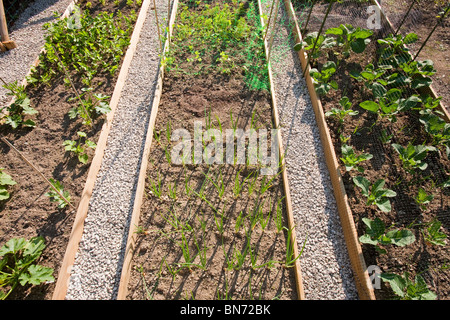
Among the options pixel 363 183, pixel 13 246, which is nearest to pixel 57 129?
→ pixel 13 246

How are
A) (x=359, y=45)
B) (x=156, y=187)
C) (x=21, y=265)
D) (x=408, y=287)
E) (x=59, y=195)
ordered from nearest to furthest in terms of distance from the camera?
1. (x=408, y=287)
2. (x=21, y=265)
3. (x=59, y=195)
4. (x=156, y=187)
5. (x=359, y=45)

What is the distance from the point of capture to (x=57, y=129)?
300 centimetres

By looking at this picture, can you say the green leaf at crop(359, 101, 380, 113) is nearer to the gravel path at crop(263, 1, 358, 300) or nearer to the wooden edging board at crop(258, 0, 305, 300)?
the gravel path at crop(263, 1, 358, 300)

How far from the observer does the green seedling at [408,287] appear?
6.22 feet

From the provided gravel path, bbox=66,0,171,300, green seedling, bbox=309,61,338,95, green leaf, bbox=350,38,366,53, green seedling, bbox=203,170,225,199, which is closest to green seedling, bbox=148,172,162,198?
gravel path, bbox=66,0,171,300

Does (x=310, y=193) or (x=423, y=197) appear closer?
(x=423, y=197)

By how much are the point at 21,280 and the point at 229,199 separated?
1.75 m

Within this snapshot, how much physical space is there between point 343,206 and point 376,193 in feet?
0.97

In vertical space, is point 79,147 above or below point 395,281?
above

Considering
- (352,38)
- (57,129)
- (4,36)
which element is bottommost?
(57,129)

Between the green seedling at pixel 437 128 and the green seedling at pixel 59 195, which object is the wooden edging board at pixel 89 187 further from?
the green seedling at pixel 437 128

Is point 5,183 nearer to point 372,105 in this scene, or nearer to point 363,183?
point 363,183
